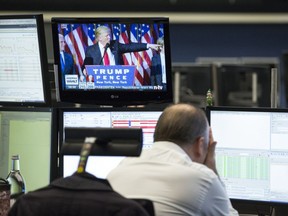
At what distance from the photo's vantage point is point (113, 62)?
7.89 feet

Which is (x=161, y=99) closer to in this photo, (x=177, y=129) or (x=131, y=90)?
(x=131, y=90)

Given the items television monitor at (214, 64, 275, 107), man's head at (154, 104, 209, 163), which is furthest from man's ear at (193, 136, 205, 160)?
television monitor at (214, 64, 275, 107)

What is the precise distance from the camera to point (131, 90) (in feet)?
7.96

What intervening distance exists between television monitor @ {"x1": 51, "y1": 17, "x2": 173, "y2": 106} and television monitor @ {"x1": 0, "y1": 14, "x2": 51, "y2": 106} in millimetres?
61

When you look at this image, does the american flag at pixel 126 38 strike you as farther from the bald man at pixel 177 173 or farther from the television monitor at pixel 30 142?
the bald man at pixel 177 173

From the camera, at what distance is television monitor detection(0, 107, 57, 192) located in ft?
8.13

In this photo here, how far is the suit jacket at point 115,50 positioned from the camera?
7.77ft

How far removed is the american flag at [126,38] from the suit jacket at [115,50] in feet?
0.04

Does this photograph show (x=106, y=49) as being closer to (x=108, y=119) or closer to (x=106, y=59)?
(x=106, y=59)

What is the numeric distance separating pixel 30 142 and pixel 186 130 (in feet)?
2.84

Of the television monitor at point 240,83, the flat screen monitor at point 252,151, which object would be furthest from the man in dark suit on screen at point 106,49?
the television monitor at point 240,83

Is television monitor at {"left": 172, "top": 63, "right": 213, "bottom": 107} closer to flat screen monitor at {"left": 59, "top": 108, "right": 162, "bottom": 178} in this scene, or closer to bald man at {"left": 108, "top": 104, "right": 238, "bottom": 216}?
flat screen monitor at {"left": 59, "top": 108, "right": 162, "bottom": 178}

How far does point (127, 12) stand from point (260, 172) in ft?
20.9
